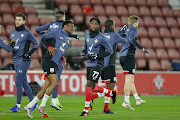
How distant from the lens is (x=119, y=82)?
15.7 meters

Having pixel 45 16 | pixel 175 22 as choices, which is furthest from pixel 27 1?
pixel 175 22

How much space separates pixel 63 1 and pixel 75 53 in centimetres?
480

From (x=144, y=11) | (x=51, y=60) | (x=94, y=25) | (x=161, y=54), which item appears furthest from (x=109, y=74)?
(x=144, y=11)

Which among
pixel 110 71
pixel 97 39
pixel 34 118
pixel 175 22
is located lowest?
pixel 34 118

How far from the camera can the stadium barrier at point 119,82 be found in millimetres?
15070

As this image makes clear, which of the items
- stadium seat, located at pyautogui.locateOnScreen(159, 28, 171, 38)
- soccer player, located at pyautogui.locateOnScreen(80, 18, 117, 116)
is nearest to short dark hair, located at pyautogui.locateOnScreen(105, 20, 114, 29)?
soccer player, located at pyautogui.locateOnScreen(80, 18, 117, 116)

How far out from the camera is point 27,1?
21250mm

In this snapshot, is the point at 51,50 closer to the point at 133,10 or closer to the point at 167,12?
the point at 133,10

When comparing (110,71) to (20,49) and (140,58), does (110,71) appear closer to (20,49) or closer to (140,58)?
(20,49)

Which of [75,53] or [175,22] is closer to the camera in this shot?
[75,53]

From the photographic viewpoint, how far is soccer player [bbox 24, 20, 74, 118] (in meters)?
7.45

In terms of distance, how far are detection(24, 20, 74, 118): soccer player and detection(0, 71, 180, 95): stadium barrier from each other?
24.3 feet

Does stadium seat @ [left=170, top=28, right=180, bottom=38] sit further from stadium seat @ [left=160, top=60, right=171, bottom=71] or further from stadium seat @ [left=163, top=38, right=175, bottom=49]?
stadium seat @ [left=160, top=60, right=171, bottom=71]

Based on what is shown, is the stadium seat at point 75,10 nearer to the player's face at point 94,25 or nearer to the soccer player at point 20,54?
the soccer player at point 20,54
